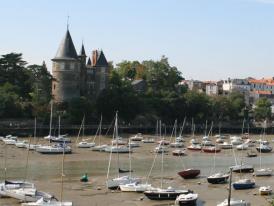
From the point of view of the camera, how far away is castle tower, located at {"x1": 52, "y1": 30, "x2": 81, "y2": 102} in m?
90.4

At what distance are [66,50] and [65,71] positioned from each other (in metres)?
3.14

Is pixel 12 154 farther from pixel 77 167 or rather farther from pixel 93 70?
pixel 93 70

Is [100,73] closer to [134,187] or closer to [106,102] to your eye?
[106,102]

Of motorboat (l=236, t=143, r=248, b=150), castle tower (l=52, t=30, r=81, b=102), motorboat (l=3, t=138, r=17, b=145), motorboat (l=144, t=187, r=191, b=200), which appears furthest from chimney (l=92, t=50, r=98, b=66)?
motorboat (l=144, t=187, r=191, b=200)

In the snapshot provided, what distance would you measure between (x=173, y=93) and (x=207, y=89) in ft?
176

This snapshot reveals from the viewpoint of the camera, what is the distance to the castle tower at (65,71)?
90.4 m

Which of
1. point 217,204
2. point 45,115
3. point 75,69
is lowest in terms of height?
point 217,204

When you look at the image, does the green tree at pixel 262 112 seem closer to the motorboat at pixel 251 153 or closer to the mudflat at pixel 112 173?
the mudflat at pixel 112 173

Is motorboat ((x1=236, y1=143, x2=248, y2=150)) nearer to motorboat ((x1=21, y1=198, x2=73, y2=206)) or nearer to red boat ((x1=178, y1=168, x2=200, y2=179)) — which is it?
red boat ((x1=178, y1=168, x2=200, y2=179))

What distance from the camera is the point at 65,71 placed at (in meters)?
90.8

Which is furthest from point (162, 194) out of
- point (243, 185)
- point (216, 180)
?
point (216, 180)

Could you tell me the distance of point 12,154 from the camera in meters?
60.0

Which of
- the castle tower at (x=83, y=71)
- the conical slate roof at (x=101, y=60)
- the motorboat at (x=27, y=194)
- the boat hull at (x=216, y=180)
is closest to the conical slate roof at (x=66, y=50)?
the castle tower at (x=83, y=71)

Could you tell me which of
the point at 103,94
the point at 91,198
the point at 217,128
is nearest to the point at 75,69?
the point at 103,94
